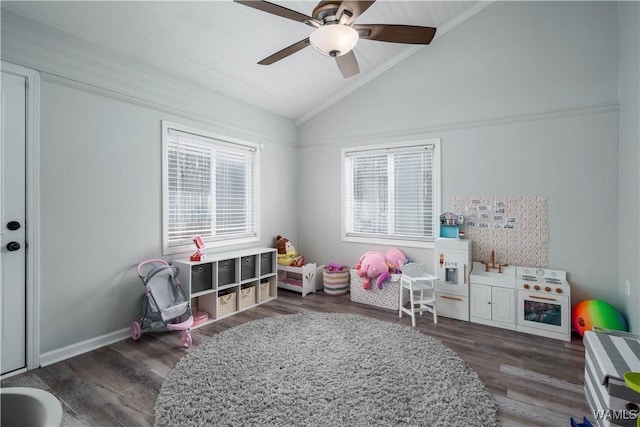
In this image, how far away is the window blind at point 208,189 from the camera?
348cm

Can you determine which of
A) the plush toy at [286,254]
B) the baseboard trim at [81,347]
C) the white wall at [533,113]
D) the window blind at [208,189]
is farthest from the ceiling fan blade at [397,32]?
the baseboard trim at [81,347]

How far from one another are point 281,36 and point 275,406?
3.35 metres

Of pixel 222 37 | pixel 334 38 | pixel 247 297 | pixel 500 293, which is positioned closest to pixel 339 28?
pixel 334 38

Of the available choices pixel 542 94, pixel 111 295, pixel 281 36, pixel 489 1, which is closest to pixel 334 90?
pixel 281 36

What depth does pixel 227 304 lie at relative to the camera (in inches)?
142

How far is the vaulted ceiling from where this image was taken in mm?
2445

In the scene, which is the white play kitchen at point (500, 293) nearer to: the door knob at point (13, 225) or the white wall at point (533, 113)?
the white wall at point (533, 113)

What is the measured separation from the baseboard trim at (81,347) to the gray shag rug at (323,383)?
0.90 m

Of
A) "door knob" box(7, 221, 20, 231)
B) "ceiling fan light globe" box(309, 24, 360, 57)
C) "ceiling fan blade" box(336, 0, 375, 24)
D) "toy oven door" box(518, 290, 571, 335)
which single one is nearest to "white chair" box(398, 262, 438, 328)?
"toy oven door" box(518, 290, 571, 335)

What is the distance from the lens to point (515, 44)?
3.45 metres

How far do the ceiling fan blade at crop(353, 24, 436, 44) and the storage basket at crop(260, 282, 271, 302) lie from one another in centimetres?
318

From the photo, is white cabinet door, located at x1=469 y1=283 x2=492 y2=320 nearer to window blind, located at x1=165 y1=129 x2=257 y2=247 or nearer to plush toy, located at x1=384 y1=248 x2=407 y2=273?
plush toy, located at x1=384 y1=248 x2=407 y2=273

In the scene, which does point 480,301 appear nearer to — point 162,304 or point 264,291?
point 264,291

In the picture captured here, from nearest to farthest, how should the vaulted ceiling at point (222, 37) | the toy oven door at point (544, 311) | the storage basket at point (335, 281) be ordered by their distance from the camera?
1. the vaulted ceiling at point (222, 37)
2. the toy oven door at point (544, 311)
3. the storage basket at point (335, 281)
